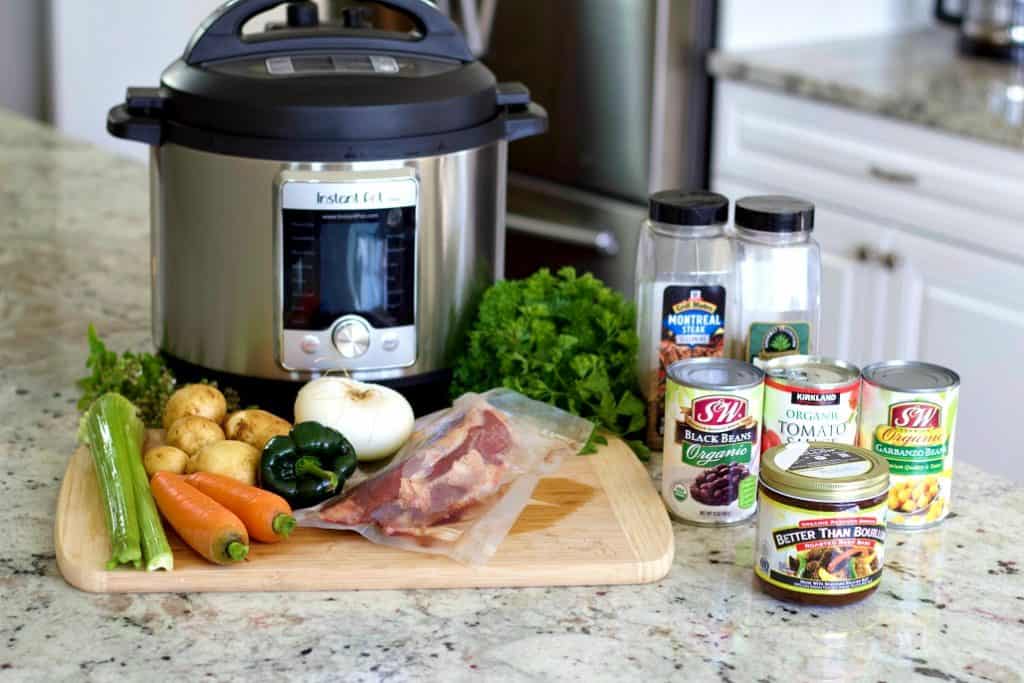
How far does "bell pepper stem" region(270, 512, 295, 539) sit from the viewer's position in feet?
3.60

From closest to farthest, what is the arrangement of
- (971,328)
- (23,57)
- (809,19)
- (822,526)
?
(822,526), (971,328), (809,19), (23,57)

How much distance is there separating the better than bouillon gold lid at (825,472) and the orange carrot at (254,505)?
0.36 m

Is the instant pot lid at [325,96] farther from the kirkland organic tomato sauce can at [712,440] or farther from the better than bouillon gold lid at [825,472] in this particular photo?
the better than bouillon gold lid at [825,472]

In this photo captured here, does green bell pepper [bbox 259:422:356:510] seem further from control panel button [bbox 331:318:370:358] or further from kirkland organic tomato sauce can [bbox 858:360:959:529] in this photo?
kirkland organic tomato sauce can [bbox 858:360:959:529]

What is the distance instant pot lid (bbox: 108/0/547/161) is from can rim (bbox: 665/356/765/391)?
30 cm

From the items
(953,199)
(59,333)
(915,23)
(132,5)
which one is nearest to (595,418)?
(59,333)

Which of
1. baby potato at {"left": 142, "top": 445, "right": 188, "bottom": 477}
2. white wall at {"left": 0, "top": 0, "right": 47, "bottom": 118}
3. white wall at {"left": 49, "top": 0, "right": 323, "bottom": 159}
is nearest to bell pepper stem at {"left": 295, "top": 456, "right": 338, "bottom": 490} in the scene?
baby potato at {"left": 142, "top": 445, "right": 188, "bottom": 477}

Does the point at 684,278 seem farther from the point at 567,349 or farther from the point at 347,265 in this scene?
the point at 347,265

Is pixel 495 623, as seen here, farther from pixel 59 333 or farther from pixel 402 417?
pixel 59 333

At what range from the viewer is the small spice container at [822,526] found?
1.03m

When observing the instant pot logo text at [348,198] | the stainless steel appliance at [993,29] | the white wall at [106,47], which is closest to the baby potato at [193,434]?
the instant pot logo text at [348,198]

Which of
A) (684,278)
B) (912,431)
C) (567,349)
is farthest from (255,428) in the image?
(912,431)

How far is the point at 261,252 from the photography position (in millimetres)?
1301

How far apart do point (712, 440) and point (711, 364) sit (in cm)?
7
